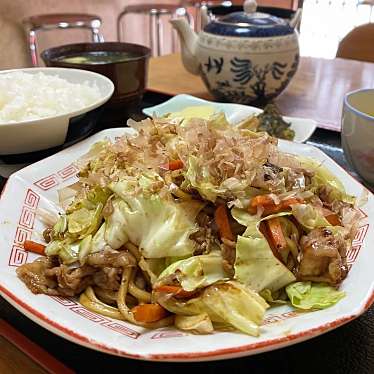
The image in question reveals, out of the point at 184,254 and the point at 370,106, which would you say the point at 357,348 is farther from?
the point at 370,106

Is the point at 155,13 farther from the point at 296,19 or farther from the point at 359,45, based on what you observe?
the point at 296,19

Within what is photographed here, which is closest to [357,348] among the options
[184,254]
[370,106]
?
[184,254]

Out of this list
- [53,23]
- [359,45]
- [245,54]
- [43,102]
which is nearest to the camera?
[43,102]

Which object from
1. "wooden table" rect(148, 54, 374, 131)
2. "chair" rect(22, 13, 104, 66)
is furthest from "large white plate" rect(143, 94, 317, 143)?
"chair" rect(22, 13, 104, 66)

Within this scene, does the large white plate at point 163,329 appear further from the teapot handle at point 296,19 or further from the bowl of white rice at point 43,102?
the teapot handle at point 296,19

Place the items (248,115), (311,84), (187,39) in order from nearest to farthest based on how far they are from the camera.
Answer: (248,115) < (187,39) < (311,84)

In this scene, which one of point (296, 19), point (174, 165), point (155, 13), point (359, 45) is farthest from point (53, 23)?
point (174, 165)
